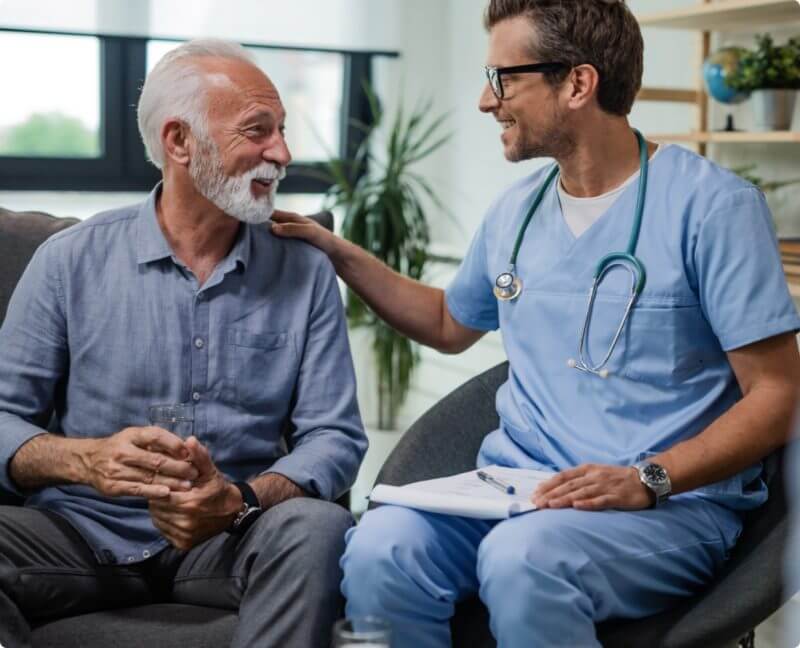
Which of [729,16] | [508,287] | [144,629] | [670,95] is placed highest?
[729,16]

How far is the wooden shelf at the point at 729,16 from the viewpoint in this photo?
2.60 meters

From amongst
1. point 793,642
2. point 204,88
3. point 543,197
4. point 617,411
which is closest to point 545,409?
point 617,411

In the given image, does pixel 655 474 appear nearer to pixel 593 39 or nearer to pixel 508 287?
pixel 508 287

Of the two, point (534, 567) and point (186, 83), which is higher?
point (186, 83)

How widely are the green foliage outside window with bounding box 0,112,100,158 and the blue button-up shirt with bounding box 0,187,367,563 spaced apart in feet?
7.09

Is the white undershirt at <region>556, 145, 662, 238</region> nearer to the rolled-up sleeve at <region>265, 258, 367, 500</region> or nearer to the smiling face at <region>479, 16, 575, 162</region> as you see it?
the smiling face at <region>479, 16, 575, 162</region>

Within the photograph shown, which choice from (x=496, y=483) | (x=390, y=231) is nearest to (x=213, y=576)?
(x=496, y=483)

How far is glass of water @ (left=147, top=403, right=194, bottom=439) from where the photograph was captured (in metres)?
1.57

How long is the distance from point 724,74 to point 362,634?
2048mm

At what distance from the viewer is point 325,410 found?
1834 mm

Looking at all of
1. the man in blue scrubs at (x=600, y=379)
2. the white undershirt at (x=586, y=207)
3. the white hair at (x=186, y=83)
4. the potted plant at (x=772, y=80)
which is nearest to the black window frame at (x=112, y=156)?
the potted plant at (x=772, y=80)

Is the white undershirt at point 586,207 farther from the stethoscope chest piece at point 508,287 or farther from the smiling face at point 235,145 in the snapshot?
the smiling face at point 235,145

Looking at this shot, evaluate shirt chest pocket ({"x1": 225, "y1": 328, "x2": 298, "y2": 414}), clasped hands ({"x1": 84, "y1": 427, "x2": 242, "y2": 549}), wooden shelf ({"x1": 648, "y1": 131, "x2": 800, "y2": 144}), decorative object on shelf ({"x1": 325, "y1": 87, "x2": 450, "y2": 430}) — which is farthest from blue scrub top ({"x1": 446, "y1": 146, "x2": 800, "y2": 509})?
decorative object on shelf ({"x1": 325, "y1": 87, "x2": 450, "y2": 430})

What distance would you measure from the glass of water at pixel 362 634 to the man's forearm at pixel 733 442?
0.62m
